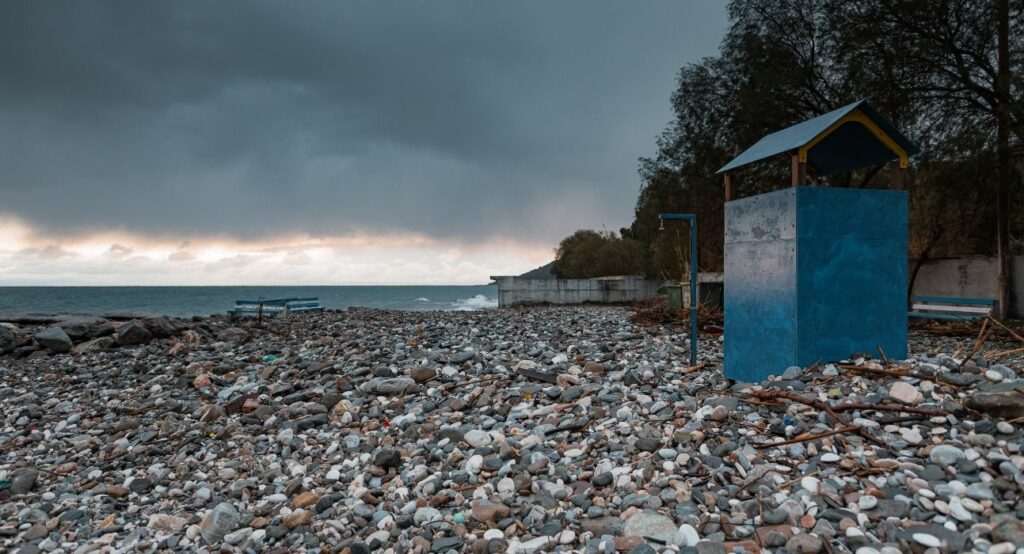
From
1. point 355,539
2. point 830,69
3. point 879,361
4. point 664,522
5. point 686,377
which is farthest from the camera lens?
point 830,69

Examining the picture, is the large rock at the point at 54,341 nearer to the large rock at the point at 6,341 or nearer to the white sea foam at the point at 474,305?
the large rock at the point at 6,341

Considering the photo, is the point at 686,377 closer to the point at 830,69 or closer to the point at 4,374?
the point at 4,374

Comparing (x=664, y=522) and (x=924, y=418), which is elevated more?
(x=924, y=418)

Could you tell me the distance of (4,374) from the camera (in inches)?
466

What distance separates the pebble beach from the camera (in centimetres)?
370

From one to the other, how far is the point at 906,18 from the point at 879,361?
14.5m

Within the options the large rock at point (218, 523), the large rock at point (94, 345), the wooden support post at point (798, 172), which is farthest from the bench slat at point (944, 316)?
the large rock at point (94, 345)

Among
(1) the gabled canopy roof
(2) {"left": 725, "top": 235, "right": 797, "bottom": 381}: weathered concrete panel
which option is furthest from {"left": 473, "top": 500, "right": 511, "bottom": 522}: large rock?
(1) the gabled canopy roof

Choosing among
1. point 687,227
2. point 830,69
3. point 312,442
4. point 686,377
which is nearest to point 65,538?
point 312,442

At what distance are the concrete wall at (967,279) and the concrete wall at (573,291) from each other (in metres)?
12.7

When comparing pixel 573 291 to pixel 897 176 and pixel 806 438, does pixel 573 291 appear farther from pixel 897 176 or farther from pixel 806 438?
pixel 806 438

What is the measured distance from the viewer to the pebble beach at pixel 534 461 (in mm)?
3701

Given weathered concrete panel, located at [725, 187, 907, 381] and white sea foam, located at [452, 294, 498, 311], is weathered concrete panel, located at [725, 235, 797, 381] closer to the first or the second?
weathered concrete panel, located at [725, 187, 907, 381]

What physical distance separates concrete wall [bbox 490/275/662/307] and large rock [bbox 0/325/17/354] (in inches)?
800
